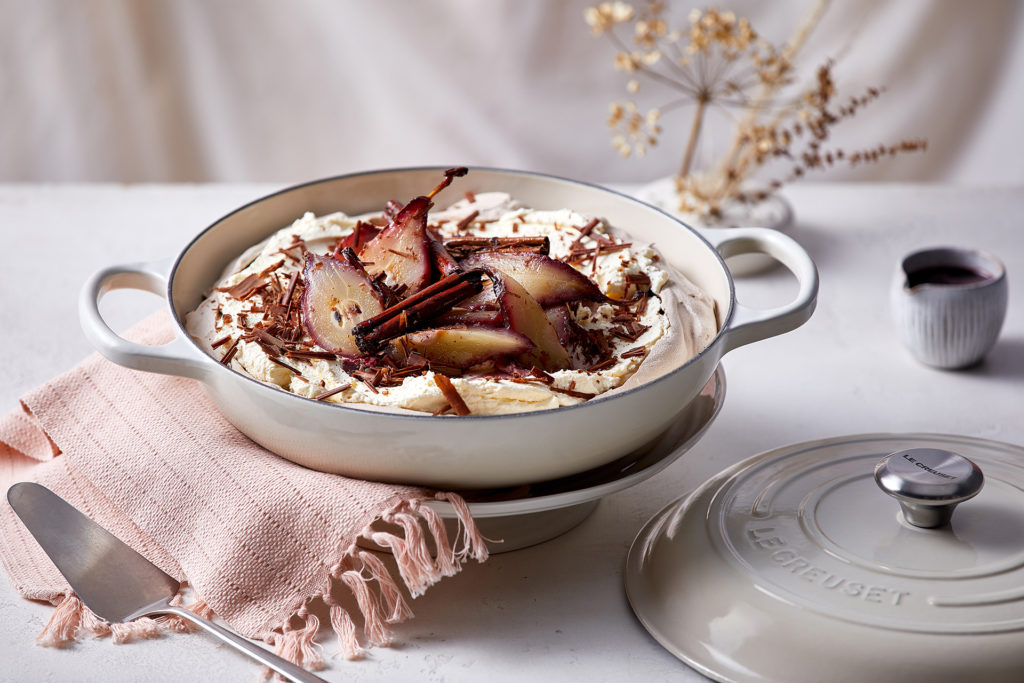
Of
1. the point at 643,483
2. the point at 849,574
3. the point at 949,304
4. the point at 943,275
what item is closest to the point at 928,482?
the point at 849,574

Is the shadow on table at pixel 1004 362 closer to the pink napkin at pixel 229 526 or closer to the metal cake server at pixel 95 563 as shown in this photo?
the pink napkin at pixel 229 526

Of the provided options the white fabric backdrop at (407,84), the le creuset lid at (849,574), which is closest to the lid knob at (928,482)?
the le creuset lid at (849,574)

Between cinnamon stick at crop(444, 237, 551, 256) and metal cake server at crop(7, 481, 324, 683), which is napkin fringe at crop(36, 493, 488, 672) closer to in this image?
metal cake server at crop(7, 481, 324, 683)

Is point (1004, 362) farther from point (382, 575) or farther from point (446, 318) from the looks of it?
point (382, 575)

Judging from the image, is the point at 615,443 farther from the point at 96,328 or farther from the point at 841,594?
the point at 96,328

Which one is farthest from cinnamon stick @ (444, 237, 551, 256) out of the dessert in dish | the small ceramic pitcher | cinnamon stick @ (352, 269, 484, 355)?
the small ceramic pitcher
